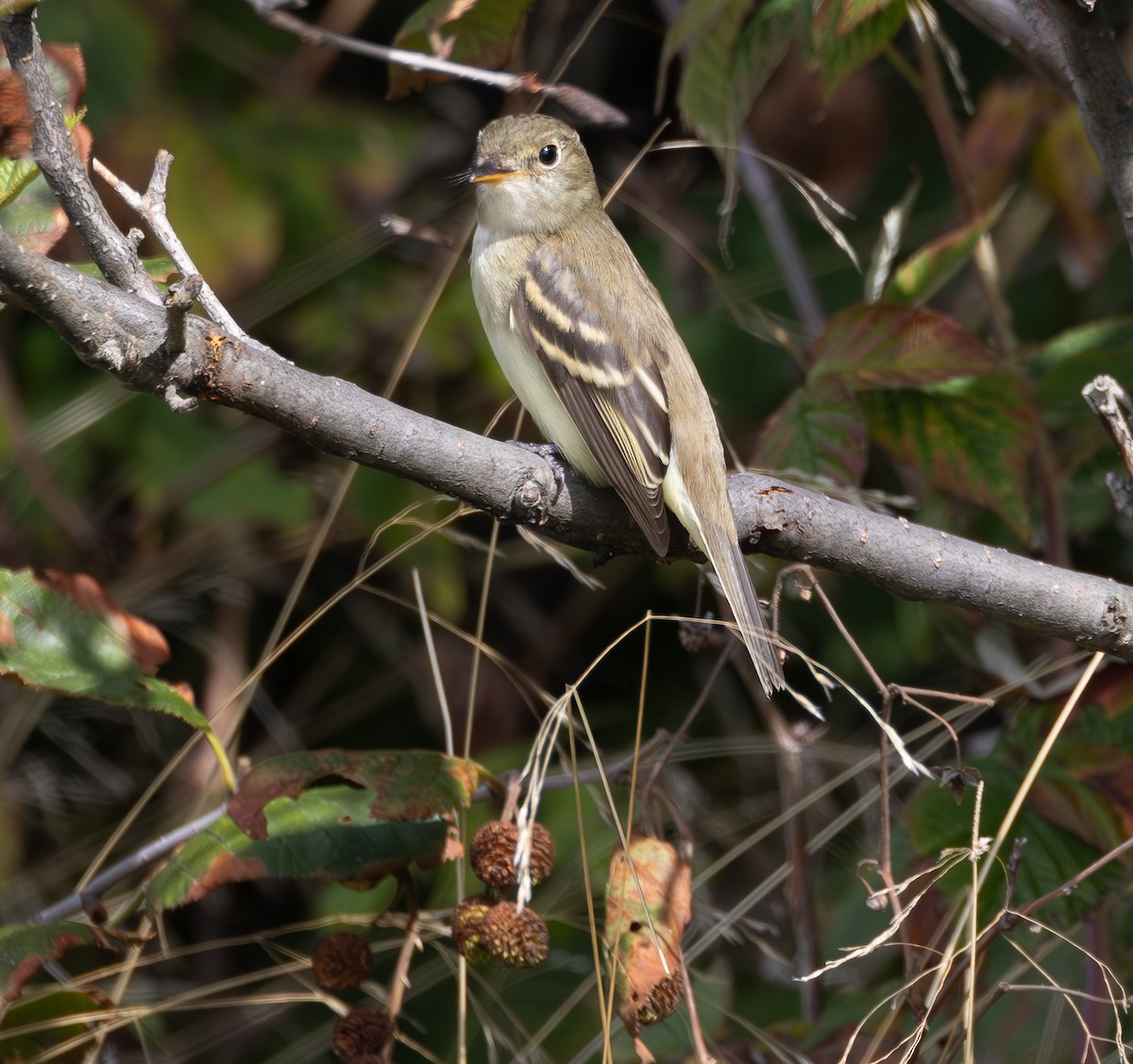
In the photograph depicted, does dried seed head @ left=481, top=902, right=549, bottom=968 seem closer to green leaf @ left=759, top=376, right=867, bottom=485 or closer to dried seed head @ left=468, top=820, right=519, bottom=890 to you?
dried seed head @ left=468, top=820, right=519, bottom=890

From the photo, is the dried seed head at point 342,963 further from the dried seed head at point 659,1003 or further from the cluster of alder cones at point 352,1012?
the dried seed head at point 659,1003

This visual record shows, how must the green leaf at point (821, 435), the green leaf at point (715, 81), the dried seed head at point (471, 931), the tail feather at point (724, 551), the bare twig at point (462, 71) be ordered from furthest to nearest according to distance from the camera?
the green leaf at point (715, 81) < the green leaf at point (821, 435) < the bare twig at point (462, 71) < the tail feather at point (724, 551) < the dried seed head at point (471, 931)

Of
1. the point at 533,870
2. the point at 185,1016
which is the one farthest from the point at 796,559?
the point at 185,1016

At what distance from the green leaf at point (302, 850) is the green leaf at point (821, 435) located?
101cm

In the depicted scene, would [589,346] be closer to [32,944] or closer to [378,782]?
[378,782]

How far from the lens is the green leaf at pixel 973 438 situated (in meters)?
2.65

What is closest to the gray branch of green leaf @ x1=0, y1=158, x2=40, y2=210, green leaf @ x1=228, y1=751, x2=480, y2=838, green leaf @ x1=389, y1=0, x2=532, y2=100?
green leaf @ x1=389, y1=0, x2=532, y2=100

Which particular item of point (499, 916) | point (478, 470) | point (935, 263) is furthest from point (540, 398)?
point (499, 916)

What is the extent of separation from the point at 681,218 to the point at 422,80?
1.80 metres

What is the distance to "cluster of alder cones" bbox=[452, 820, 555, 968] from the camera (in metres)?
1.92

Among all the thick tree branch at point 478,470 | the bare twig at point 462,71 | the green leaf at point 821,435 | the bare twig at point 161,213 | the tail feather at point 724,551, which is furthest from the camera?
the green leaf at point 821,435

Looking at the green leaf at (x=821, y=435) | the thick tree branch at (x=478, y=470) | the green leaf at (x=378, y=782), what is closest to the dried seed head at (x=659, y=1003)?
the green leaf at (x=378, y=782)

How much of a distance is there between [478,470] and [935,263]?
1.44 metres

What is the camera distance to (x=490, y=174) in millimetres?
3207
